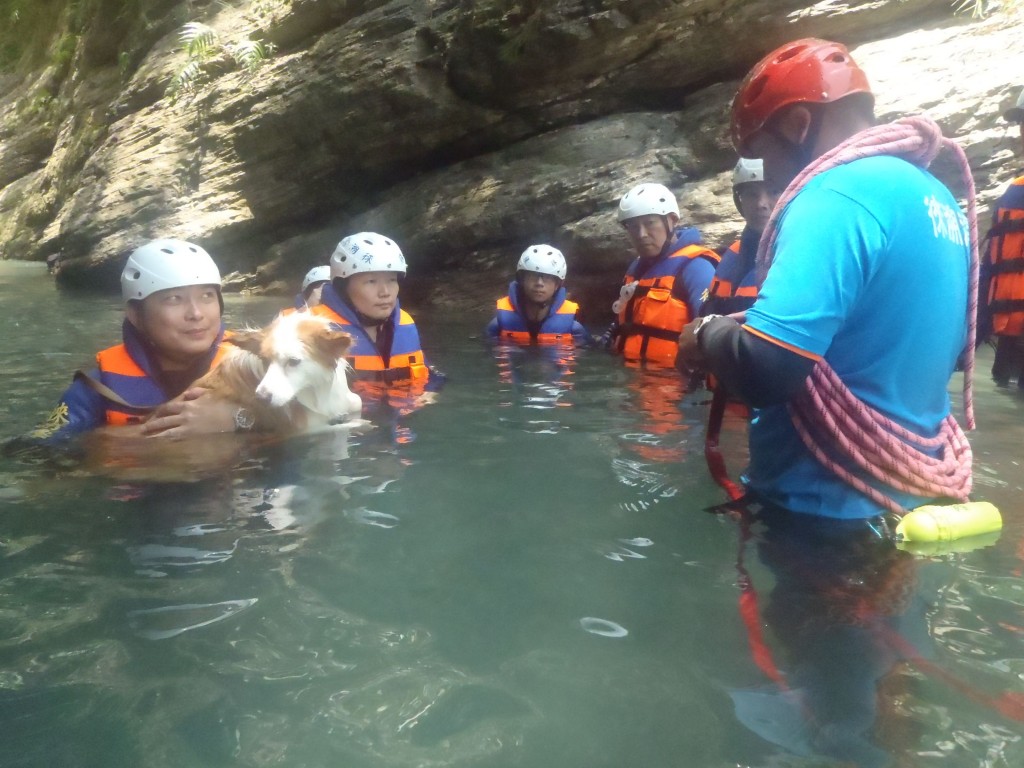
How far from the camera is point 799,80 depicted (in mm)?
2688

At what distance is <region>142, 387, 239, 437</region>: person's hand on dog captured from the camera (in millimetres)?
4855

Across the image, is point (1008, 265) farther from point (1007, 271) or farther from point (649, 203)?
point (649, 203)

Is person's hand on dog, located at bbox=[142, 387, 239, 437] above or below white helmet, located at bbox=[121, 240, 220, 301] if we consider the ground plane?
below

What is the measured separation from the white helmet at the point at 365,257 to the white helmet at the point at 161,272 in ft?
6.57

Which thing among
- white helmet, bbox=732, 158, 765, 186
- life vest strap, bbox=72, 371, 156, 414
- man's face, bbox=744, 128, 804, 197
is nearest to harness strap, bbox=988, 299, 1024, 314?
white helmet, bbox=732, 158, 765, 186

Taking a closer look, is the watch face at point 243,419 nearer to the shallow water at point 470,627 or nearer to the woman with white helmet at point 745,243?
the shallow water at point 470,627

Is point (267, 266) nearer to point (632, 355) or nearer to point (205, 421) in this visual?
point (632, 355)

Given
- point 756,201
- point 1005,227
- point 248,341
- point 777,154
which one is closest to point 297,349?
point 248,341

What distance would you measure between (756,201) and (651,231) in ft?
8.66

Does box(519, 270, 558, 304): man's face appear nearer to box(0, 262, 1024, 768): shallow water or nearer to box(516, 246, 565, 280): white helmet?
box(516, 246, 565, 280): white helmet

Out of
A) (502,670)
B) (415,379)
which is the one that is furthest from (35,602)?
(415,379)

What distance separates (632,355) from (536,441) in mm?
3645

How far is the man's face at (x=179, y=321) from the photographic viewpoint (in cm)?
505

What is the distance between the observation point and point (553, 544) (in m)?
3.61
